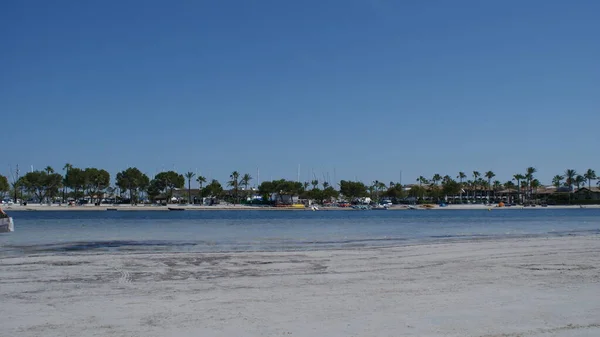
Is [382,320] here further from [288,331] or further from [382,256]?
[382,256]

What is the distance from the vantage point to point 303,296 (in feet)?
43.0

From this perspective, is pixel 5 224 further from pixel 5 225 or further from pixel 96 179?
pixel 96 179

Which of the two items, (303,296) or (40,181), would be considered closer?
(303,296)

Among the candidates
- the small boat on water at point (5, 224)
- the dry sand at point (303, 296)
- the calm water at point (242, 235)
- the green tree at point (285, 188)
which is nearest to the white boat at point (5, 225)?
the small boat on water at point (5, 224)

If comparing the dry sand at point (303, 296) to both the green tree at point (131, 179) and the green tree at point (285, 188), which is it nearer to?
the green tree at point (285, 188)

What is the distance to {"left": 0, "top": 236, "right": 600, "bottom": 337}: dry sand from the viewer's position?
9.99 m

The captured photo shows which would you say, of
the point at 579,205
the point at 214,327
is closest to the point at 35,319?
the point at 214,327

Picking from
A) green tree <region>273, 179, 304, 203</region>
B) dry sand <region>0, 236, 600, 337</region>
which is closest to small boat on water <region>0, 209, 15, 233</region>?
dry sand <region>0, 236, 600, 337</region>

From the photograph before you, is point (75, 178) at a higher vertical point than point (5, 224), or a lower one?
higher

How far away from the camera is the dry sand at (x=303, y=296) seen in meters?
9.99

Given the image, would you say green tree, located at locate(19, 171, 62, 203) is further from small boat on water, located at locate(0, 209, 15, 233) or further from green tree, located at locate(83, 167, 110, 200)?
small boat on water, located at locate(0, 209, 15, 233)

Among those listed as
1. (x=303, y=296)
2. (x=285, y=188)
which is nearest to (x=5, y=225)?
(x=303, y=296)

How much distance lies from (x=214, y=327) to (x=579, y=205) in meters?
199

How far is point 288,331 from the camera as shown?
32.0 ft
